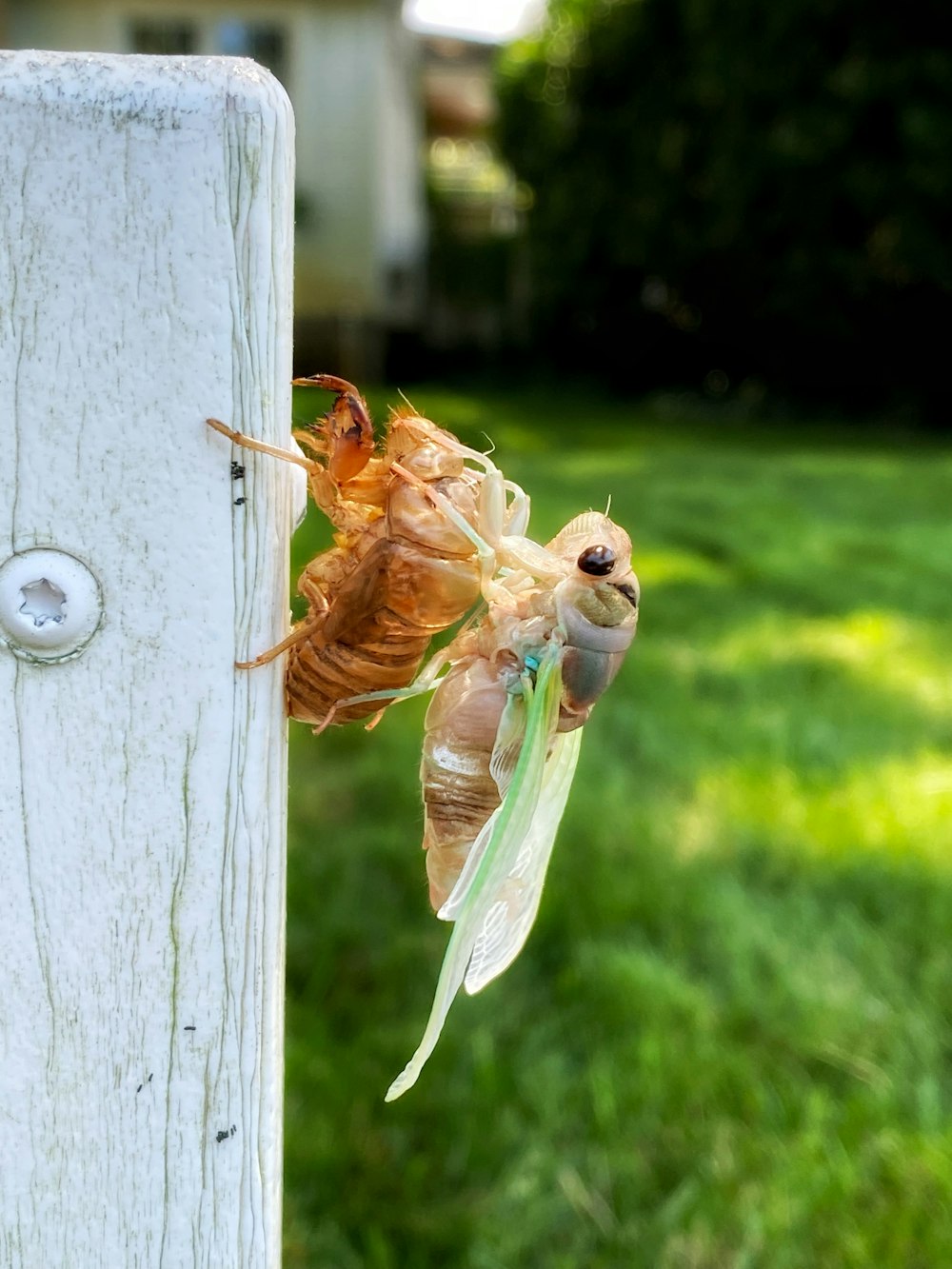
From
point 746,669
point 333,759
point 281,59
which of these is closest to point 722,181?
point 281,59

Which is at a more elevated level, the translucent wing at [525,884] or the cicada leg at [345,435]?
the cicada leg at [345,435]

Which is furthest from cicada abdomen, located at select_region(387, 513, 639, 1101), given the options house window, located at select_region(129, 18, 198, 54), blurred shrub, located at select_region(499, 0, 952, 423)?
house window, located at select_region(129, 18, 198, 54)

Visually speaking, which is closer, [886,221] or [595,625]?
[595,625]

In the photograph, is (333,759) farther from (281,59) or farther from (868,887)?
(281,59)

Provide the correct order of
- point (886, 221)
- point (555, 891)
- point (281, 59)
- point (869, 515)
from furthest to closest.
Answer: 1. point (281, 59)
2. point (886, 221)
3. point (869, 515)
4. point (555, 891)

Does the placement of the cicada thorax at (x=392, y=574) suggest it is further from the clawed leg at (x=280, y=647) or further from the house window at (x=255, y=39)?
the house window at (x=255, y=39)

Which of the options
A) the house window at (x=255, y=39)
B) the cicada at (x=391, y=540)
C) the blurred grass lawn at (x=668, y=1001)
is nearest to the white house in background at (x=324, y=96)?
the house window at (x=255, y=39)
